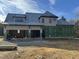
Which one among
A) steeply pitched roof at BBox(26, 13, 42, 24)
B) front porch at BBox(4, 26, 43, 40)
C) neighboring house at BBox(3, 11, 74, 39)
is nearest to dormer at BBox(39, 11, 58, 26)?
neighboring house at BBox(3, 11, 74, 39)

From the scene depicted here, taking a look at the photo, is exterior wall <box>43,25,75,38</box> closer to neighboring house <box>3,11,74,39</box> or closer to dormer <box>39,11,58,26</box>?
neighboring house <box>3,11,74,39</box>

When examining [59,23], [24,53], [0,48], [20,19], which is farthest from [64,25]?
[24,53]

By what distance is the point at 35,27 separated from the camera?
155ft

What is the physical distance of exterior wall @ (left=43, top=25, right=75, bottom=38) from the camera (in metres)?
47.2

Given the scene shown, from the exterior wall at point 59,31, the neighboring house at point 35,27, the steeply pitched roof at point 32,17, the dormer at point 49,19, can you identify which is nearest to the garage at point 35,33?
the neighboring house at point 35,27

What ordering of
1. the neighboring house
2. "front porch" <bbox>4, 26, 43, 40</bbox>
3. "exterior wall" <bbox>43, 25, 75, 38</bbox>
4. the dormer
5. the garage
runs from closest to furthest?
1. "front porch" <bbox>4, 26, 43, 40</bbox>
2. the neighboring house
3. "exterior wall" <bbox>43, 25, 75, 38</bbox>
4. the garage
5. the dormer

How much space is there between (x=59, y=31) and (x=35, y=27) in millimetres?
5375

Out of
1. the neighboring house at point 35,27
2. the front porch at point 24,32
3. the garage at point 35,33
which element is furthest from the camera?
the garage at point 35,33

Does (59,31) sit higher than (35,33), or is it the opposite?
(59,31)

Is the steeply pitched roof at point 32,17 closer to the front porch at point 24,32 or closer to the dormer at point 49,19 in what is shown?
the dormer at point 49,19

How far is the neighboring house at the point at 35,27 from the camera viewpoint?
46.2 metres

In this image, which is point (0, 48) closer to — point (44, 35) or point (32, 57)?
point (32, 57)

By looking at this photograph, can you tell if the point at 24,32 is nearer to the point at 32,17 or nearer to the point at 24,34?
the point at 24,34

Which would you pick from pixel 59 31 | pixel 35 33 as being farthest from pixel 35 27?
pixel 59 31
